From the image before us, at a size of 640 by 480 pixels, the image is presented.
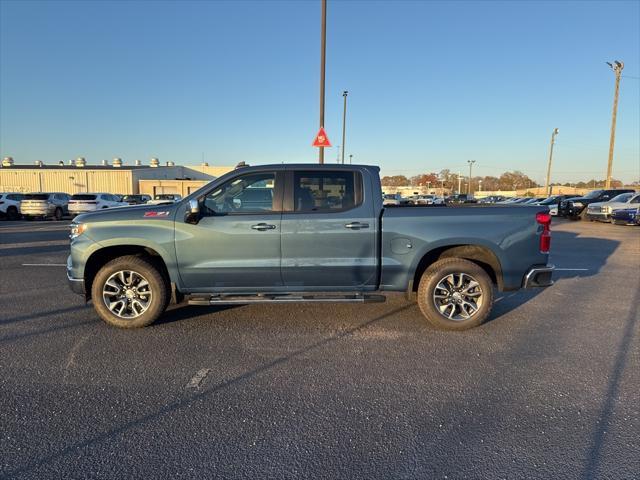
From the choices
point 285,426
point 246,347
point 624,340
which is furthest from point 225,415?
point 624,340

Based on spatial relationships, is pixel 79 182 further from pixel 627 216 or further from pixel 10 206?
pixel 627 216

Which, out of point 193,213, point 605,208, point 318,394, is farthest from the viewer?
point 605,208

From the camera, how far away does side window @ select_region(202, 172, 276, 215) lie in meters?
4.67

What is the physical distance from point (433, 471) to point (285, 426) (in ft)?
3.35

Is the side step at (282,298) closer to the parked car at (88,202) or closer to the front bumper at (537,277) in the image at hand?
the front bumper at (537,277)

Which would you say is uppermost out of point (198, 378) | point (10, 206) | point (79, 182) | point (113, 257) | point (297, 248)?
point (79, 182)

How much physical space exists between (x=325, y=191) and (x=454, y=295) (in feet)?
6.52

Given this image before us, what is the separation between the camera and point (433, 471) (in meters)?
2.35

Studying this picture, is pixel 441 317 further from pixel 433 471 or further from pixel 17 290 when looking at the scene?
pixel 17 290

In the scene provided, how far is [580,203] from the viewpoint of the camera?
21750 millimetres

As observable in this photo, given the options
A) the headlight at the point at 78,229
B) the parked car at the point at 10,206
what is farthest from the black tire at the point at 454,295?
the parked car at the point at 10,206

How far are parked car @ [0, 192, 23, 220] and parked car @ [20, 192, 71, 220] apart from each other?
425 millimetres

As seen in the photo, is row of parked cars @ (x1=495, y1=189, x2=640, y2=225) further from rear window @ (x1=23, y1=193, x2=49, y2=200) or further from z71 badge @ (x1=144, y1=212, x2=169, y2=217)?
rear window @ (x1=23, y1=193, x2=49, y2=200)

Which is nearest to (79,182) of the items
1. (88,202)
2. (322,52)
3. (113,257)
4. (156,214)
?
(88,202)
